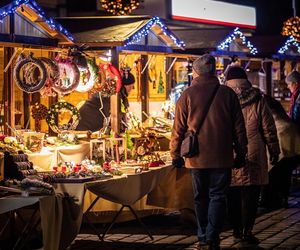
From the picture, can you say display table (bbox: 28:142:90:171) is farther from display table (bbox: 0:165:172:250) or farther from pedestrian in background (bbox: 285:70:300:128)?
pedestrian in background (bbox: 285:70:300:128)

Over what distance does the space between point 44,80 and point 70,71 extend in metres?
0.71

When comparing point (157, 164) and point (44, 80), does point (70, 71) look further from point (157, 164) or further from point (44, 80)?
point (157, 164)

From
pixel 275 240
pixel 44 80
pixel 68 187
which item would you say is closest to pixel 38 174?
pixel 68 187

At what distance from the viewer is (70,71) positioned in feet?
35.7

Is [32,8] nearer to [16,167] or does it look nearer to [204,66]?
[16,167]

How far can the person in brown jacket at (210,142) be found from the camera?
28.6 feet

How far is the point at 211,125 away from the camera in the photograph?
875 centimetres

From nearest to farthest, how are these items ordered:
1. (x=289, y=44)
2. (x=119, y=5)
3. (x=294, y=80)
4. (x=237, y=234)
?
(x=237, y=234)
(x=294, y=80)
(x=119, y=5)
(x=289, y=44)

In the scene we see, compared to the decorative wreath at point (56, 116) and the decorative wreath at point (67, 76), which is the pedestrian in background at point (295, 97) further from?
the decorative wreath at point (67, 76)

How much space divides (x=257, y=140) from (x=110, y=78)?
2737mm

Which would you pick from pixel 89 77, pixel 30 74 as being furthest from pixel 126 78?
pixel 30 74

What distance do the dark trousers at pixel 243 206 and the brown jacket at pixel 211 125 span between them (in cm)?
101

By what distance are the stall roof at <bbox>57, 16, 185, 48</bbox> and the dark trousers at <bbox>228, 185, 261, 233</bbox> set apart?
2.85 m

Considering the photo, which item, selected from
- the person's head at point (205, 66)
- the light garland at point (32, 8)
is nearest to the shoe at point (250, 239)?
the person's head at point (205, 66)
